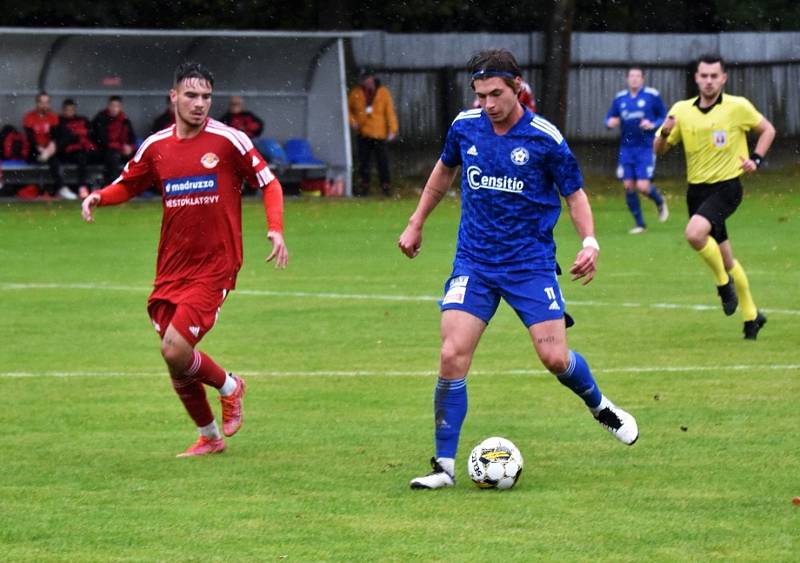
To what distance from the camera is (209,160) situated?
8555mm

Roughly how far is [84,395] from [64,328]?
3.48m

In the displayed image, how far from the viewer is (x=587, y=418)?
31.1 feet

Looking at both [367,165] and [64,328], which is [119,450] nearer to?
[64,328]

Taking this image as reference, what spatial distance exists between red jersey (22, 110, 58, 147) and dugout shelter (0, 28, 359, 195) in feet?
4.03

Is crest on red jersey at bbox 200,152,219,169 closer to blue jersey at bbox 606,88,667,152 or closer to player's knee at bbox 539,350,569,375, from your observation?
player's knee at bbox 539,350,569,375

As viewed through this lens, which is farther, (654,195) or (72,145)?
(72,145)

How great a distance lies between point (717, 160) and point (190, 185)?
614 cm

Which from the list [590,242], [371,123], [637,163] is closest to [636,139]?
[637,163]

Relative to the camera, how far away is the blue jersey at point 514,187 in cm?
774

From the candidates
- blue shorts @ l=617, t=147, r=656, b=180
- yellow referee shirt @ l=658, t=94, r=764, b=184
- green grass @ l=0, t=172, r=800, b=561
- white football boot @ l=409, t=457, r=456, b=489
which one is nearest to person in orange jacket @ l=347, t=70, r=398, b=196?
blue shorts @ l=617, t=147, r=656, b=180

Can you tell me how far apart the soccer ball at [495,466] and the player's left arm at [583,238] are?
843 millimetres

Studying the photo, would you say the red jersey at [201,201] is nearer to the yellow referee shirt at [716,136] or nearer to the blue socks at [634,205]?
the yellow referee shirt at [716,136]

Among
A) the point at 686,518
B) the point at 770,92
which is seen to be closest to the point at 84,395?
the point at 686,518

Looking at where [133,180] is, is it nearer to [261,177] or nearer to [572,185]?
[261,177]
